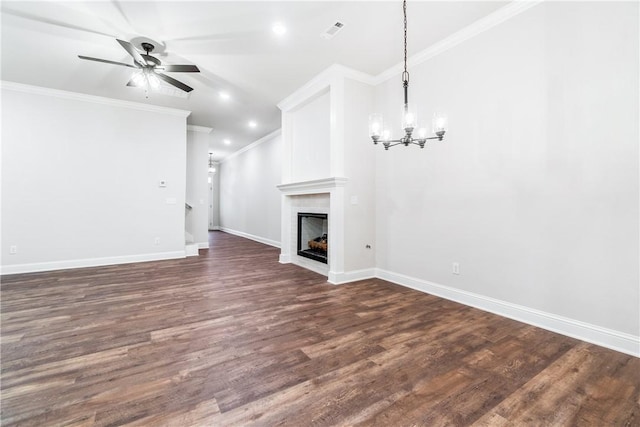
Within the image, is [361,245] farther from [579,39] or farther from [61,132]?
[61,132]

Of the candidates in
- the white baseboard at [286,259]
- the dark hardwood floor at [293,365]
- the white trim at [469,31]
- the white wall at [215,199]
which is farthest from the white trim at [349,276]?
the white wall at [215,199]

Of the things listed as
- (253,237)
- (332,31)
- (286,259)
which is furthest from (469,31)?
(253,237)

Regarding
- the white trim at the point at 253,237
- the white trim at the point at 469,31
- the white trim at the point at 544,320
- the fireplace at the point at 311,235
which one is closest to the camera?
the white trim at the point at 544,320

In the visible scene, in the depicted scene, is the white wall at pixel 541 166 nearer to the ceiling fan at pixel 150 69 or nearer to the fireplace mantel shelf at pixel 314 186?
the fireplace mantel shelf at pixel 314 186

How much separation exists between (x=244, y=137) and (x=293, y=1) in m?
5.76

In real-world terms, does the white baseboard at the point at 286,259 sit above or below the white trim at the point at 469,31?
below

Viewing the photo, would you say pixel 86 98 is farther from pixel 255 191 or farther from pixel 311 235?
pixel 311 235

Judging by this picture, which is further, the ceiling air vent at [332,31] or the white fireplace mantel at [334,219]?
the white fireplace mantel at [334,219]

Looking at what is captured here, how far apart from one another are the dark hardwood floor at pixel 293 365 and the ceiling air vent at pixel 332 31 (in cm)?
314

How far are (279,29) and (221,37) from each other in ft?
2.39

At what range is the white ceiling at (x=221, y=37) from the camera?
2787 mm

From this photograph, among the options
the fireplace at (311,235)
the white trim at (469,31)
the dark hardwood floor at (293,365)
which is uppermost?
the white trim at (469,31)

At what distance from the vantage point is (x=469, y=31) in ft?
10.2

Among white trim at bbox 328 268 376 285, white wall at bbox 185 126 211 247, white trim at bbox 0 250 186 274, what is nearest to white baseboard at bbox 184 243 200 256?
white trim at bbox 0 250 186 274
